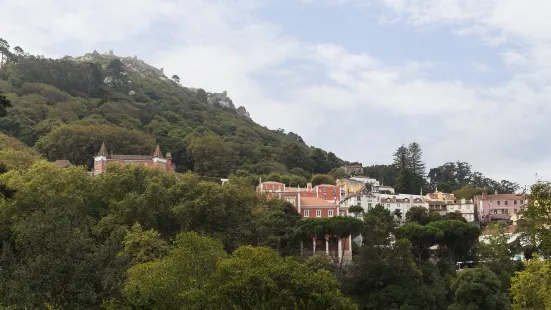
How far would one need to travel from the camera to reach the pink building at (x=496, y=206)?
79.9 m

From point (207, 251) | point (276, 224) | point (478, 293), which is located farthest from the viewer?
point (276, 224)

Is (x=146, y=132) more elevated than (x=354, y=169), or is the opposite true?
(x=146, y=132)

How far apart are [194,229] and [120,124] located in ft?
167

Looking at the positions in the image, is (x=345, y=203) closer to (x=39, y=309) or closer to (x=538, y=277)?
(x=538, y=277)

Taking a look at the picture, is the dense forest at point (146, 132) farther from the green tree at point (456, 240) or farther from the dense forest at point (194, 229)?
the green tree at point (456, 240)

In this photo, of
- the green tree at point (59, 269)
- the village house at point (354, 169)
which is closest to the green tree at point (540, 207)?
the green tree at point (59, 269)

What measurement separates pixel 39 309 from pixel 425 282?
36765mm

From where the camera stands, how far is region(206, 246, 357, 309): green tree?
20375 mm

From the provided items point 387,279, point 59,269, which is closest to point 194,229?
point 387,279

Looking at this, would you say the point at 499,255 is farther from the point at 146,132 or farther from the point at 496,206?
the point at 146,132

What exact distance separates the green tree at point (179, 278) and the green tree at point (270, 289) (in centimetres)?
72

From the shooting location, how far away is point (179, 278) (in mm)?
22000

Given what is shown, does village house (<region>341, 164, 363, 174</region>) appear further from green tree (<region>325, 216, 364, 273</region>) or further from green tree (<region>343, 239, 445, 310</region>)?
green tree (<region>343, 239, 445, 310</region>)

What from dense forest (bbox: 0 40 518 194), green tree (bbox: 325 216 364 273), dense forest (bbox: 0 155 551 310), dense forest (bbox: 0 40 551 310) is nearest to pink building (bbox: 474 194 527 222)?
dense forest (bbox: 0 40 551 310)
